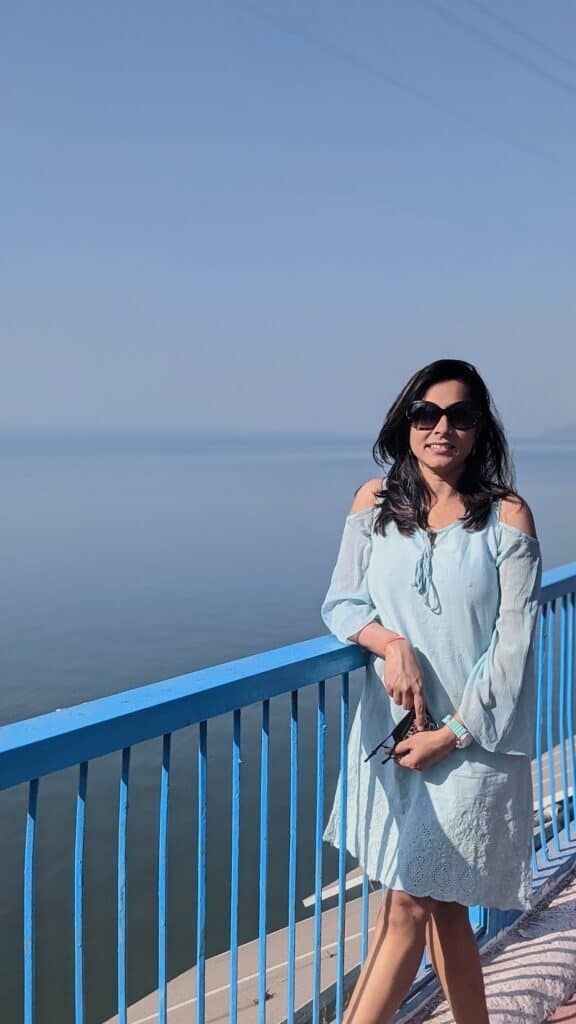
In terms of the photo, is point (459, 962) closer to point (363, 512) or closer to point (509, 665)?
point (509, 665)

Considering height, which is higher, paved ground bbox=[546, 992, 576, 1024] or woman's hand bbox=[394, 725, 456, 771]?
woman's hand bbox=[394, 725, 456, 771]

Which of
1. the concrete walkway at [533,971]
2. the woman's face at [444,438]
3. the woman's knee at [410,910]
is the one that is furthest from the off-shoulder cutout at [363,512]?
the concrete walkway at [533,971]

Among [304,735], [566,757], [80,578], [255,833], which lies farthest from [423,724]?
[80,578]

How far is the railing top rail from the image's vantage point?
4.64 ft

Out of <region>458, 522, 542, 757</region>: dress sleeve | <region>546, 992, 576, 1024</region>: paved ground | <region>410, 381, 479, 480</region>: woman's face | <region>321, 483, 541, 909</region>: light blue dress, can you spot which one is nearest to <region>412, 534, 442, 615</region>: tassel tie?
<region>321, 483, 541, 909</region>: light blue dress

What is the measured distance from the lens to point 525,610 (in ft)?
6.41

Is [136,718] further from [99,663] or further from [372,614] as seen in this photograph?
[99,663]

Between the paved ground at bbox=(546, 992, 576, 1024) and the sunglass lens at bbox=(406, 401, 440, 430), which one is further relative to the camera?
the paved ground at bbox=(546, 992, 576, 1024)

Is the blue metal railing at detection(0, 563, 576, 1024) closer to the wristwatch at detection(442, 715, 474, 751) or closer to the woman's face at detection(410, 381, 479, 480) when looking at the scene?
the wristwatch at detection(442, 715, 474, 751)

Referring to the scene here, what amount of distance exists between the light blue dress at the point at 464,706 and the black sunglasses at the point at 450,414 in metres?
0.19

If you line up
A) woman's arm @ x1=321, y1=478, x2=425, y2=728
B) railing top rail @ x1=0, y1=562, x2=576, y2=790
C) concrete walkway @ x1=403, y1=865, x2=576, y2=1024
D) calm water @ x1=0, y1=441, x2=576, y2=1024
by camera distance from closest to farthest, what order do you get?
railing top rail @ x1=0, y1=562, x2=576, y2=790, woman's arm @ x1=321, y1=478, x2=425, y2=728, concrete walkway @ x1=403, y1=865, x2=576, y2=1024, calm water @ x1=0, y1=441, x2=576, y2=1024

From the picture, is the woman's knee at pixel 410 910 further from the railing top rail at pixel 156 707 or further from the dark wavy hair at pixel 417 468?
the dark wavy hair at pixel 417 468

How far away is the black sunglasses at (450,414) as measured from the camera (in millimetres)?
2078

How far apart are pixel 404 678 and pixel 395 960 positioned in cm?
63
